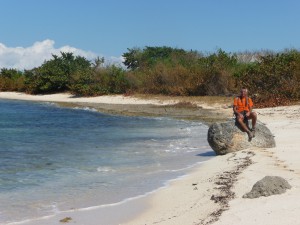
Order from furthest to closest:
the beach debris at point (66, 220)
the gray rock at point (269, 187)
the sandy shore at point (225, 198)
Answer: the beach debris at point (66, 220), the gray rock at point (269, 187), the sandy shore at point (225, 198)

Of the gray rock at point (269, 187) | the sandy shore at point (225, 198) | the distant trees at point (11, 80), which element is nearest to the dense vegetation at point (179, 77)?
the distant trees at point (11, 80)

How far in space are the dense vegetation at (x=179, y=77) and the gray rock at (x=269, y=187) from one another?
21668 mm

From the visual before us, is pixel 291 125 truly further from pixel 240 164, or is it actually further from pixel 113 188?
pixel 113 188

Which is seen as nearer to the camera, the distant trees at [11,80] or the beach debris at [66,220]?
the beach debris at [66,220]

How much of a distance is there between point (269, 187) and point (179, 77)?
33981 mm

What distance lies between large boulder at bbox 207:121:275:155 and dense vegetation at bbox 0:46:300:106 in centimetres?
1604

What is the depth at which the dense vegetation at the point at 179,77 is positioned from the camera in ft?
103

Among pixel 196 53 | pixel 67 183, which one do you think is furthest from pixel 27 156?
pixel 196 53

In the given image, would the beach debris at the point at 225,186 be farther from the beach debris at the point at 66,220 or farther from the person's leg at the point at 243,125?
the beach debris at the point at 66,220

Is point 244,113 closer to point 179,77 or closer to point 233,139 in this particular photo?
point 233,139

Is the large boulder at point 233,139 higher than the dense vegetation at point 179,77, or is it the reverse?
the dense vegetation at point 179,77

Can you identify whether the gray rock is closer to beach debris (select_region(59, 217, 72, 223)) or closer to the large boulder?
beach debris (select_region(59, 217, 72, 223))

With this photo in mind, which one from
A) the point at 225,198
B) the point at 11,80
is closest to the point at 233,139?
the point at 225,198

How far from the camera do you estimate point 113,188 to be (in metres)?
9.70
